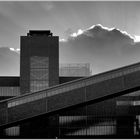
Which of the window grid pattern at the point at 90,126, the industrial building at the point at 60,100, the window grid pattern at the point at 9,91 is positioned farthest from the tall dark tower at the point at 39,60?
the window grid pattern at the point at 90,126

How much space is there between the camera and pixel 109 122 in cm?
4766

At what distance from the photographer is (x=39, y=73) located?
5616cm

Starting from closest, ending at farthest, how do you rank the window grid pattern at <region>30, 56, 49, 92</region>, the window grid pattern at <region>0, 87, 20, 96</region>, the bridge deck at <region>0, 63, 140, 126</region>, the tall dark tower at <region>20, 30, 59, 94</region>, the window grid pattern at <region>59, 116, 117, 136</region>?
the bridge deck at <region>0, 63, 140, 126</region> < the window grid pattern at <region>59, 116, 117, 136</region> < the window grid pattern at <region>0, 87, 20, 96</region> < the window grid pattern at <region>30, 56, 49, 92</region> < the tall dark tower at <region>20, 30, 59, 94</region>

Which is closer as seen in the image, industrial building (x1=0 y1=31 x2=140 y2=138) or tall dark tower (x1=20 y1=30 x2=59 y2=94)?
industrial building (x1=0 y1=31 x2=140 y2=138)

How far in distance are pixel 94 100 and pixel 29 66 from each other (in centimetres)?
2902

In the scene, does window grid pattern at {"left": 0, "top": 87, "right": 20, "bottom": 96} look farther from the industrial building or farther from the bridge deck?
the bridge deck

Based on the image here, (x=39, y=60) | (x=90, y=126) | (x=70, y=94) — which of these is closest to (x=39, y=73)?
(x=39, y=60)

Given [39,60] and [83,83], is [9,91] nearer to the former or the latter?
[39,60]

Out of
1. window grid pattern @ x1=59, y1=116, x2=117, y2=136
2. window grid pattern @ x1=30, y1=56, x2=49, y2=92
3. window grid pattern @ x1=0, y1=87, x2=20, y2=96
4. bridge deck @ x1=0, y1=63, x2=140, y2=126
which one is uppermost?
window grid pattern @ x1=30, y1=56, x2=49, y2=92

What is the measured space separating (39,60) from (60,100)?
27939 millimetres

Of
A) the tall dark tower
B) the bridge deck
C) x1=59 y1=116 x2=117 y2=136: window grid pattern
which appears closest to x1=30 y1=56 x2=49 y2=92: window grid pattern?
the tall dark tower

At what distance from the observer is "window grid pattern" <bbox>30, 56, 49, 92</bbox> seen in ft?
180

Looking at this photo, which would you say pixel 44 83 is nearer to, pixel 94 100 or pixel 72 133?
pixel 72 133

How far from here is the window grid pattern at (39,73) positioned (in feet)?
180
